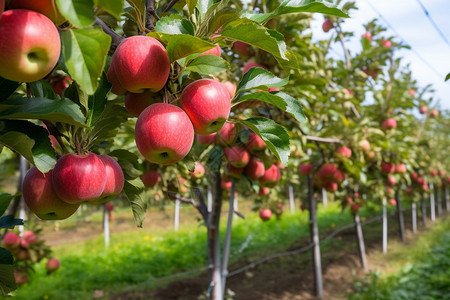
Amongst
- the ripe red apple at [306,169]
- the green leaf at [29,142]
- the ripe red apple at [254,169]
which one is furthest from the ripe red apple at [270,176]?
the green leaf at [29,142]

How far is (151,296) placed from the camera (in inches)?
198

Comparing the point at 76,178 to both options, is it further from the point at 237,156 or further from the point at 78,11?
the point at 237,156

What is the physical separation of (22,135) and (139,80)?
0.66 ft

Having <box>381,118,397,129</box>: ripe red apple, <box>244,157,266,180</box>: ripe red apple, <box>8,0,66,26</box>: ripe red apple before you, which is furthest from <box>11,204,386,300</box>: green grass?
<box>8,0,66,26</box>: ripe red apple

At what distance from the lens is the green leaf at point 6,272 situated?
0.77 m

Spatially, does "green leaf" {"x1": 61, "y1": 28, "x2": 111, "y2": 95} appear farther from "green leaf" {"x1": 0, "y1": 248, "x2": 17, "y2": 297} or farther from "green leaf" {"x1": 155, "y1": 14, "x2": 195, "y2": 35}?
"green leaf" {"x1": 0, "y1": 248, "x2": 17, "y2": 297}

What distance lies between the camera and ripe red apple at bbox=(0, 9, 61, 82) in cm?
45

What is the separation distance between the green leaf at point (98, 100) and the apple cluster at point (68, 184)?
0.07 meters

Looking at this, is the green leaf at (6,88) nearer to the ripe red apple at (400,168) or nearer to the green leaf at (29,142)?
the green leaf at (29,142)

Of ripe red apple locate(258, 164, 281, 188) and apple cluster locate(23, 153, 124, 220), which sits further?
ripe red apple locate(258, 164, 281, 188)

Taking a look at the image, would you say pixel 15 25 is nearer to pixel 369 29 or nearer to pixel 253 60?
pixel 253 60

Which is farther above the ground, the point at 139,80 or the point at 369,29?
the point at 369,29

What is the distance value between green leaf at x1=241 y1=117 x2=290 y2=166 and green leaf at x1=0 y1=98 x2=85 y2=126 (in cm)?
35

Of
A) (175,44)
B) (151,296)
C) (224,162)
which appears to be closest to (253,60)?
(224,162)
